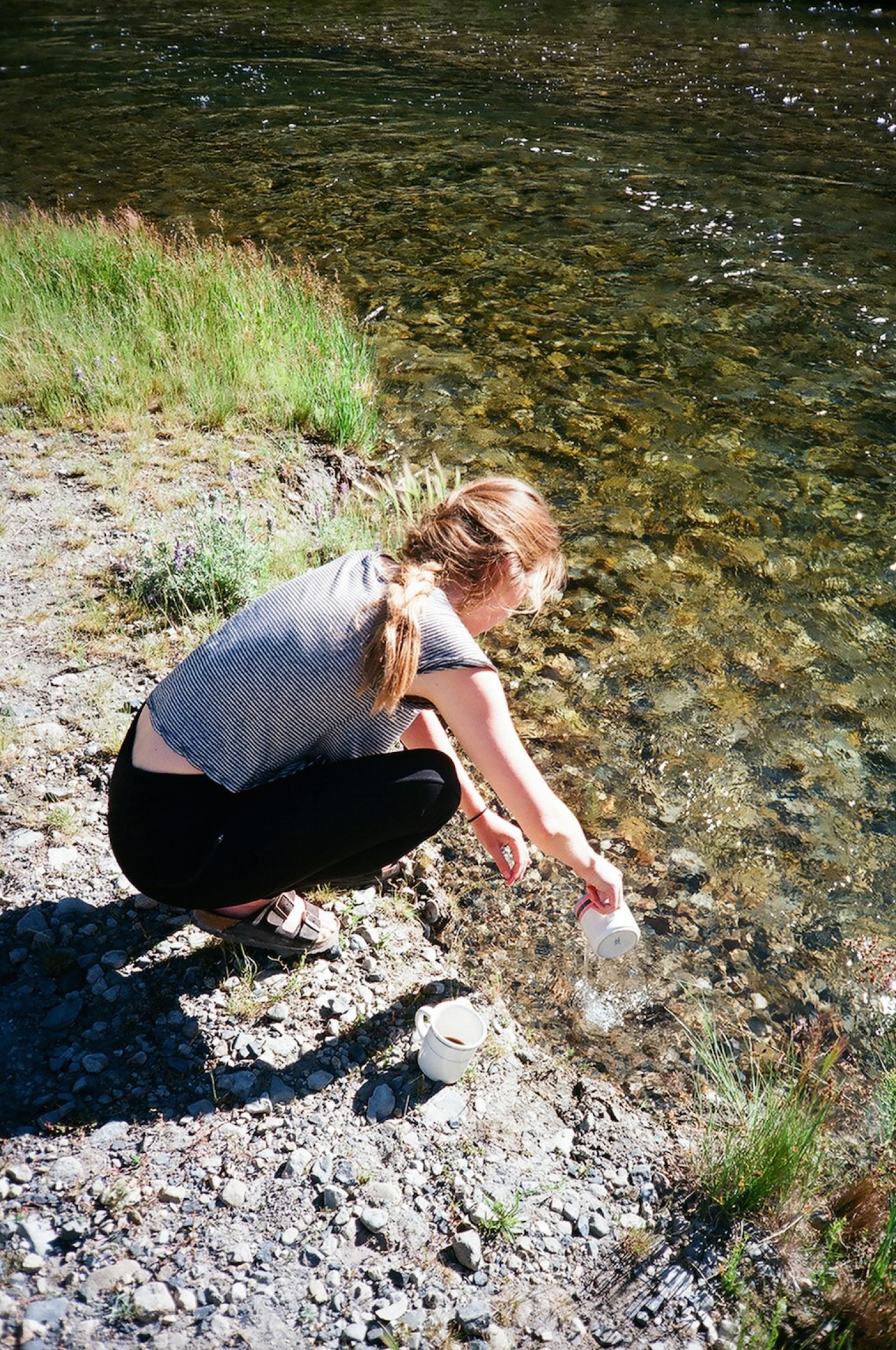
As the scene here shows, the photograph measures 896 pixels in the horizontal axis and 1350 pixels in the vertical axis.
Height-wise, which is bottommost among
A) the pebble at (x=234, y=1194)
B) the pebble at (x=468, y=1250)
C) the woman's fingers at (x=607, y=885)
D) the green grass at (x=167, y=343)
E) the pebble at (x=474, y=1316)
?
the pebble at (x=474, y=1316)

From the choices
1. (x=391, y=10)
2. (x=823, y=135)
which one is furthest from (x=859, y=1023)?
(x=391, y=10)

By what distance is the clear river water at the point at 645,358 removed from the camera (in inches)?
153

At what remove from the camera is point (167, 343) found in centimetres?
632

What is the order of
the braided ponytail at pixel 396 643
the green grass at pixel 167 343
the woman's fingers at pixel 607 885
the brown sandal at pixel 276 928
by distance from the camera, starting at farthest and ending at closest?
the green grass at pixel 167 343
the brown sandal at pixel 276 928
the woman's fingers at pixel 607 885
the braided ponytail at pixel 396 643

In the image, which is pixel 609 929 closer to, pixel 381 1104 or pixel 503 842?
pixel 503 842

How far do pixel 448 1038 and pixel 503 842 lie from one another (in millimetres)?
610

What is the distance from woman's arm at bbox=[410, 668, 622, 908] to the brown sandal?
80 cm

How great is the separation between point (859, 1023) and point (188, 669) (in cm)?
243

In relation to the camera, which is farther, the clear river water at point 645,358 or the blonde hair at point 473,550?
the clear river water at point 645,358

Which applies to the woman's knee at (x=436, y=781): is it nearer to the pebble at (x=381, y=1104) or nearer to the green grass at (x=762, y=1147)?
the pebble at (x=381, y=1104)

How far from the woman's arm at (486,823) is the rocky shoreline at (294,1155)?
42cm

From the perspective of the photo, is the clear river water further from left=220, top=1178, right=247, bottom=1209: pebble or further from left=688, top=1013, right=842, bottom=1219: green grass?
left=220, top=1178, right=247, bottom=1209: pebble

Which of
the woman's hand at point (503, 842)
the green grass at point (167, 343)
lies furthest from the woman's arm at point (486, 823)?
the green grass at point (167, 343)

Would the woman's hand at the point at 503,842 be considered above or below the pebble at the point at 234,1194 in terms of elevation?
above
